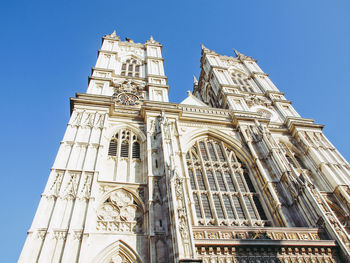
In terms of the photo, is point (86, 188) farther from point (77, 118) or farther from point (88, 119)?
point (77, 118)

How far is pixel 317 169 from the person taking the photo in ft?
55.4

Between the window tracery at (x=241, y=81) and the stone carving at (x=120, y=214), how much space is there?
16.4 meters

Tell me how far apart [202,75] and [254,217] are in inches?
788

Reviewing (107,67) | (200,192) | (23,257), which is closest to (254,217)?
(200,192)

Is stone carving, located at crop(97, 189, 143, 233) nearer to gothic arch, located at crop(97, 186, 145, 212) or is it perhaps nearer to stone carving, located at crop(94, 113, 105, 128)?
gothic arch, located at crop(97, 186, 145, 212)

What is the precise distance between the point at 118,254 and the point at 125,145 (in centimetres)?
657

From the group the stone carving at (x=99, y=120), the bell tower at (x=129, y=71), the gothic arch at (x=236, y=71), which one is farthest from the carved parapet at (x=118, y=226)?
the gothic arch at (x=236, y=71)

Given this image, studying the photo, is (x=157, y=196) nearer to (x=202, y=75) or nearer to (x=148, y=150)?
(x=148, y=150)

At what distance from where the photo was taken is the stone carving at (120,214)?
11.5 m

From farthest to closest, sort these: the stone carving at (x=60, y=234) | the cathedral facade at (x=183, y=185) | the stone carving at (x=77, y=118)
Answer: the stone carving at (x=77, y=118) < the cathedral facade at (x=183, y=185) < the stone carving at (x=60, y=234)

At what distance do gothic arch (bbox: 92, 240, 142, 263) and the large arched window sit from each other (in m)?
3.44

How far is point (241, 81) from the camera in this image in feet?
89.6

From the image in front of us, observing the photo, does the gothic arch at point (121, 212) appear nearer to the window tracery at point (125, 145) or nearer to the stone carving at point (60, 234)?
the stone carving at point (60, 234)

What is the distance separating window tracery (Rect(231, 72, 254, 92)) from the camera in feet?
84.8
